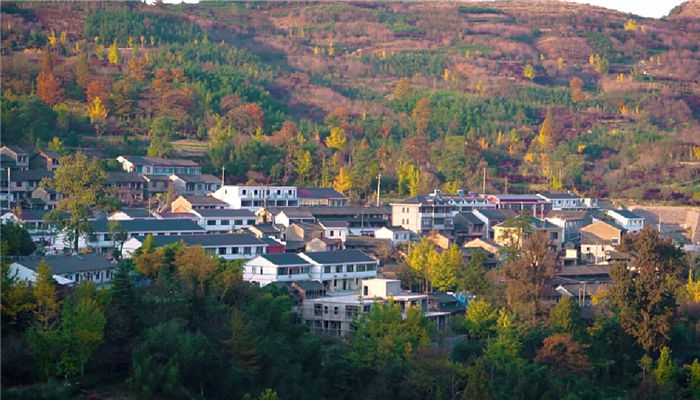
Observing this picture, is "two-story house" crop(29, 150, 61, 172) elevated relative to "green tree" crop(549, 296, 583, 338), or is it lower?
elevated

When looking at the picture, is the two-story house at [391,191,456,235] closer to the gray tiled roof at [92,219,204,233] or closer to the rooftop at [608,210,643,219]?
the rooftop at [608,210,643,219]

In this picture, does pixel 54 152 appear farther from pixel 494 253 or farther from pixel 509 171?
pixel 509 171

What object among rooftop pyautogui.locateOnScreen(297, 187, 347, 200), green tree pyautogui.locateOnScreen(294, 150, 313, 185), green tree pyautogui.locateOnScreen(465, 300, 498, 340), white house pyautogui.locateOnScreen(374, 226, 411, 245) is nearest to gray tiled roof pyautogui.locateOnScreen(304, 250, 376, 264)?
green tree pyautogui.locateOnScreen(465, 300, 498, 340)

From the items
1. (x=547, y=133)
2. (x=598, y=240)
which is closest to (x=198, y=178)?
(x=598, y=240)

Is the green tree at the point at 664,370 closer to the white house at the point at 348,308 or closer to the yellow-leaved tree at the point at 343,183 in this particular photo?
the white house at the point at 348,308

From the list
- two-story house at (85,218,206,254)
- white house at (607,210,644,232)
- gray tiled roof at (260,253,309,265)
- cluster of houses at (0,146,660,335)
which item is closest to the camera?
cluster of houses at (0,146,660,335)
